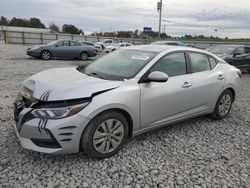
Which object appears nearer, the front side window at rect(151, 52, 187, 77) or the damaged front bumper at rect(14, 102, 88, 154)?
the damaged front bumper at rect(14, 102, 88, 154)

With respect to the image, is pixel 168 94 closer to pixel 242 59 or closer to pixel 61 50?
pixel 242 59

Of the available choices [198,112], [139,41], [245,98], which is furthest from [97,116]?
[139,41]

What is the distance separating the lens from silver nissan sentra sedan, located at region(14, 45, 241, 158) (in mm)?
2969

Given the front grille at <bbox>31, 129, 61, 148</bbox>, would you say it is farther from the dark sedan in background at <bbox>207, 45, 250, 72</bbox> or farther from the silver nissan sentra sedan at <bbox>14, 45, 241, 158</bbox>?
the dark sedan in background at <bbox>207, 45, 250, 72</bbox>

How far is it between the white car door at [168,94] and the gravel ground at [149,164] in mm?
405

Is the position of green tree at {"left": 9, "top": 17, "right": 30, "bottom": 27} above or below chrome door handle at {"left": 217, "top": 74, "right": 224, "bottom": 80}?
above

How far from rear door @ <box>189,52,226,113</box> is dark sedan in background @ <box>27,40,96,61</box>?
12644 mm

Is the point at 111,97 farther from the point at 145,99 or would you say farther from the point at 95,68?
the point at 95,68

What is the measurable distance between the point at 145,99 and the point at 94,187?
1379mm

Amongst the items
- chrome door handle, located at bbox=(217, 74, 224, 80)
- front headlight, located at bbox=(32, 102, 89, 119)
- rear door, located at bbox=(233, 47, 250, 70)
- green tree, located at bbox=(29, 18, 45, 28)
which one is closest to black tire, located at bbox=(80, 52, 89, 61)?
rear door, located at bbox=(233, 47, 250, 70)

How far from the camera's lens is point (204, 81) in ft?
14.6

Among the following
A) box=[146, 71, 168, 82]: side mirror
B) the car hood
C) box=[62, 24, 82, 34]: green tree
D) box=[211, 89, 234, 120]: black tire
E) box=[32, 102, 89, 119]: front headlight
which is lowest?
box=[211, 89, 234, 120]: black tire

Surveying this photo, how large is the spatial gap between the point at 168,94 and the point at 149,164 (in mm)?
1123

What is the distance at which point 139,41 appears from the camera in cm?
4306
